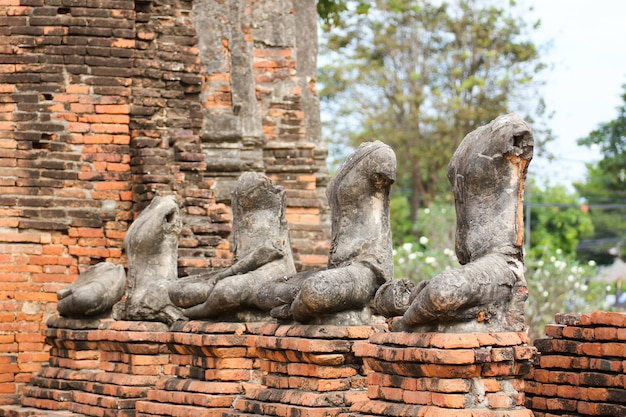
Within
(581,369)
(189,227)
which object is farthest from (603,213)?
(581,369)

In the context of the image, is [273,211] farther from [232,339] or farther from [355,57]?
[355,57]

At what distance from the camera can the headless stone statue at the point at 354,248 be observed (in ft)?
23.1

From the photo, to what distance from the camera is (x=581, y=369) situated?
7176 mm

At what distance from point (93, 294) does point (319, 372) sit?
3.28 meters

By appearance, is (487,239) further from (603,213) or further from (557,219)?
(603,213)

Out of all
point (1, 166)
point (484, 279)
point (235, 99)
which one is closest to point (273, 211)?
point (484, 279)

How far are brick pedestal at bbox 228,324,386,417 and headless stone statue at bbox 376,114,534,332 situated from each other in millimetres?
698

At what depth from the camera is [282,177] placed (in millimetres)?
14820

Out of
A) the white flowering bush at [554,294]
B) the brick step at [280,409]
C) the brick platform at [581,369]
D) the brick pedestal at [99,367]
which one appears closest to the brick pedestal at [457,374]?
the brick step at [280,409]

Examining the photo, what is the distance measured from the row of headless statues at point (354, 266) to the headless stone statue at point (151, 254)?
10 mm

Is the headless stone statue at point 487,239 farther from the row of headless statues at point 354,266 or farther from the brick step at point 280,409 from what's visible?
the brick step at point 280,409

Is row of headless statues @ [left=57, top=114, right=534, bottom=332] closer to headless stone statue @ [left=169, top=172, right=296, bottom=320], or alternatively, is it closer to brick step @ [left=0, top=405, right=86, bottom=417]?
headless stone statue @ [left=169, top=172, right=296, bottom=320]

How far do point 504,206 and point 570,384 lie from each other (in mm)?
1450

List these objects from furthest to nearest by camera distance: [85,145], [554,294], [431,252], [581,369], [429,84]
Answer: [429,84] < [431,252] < [554,294] < [85,145] < [581,369]
